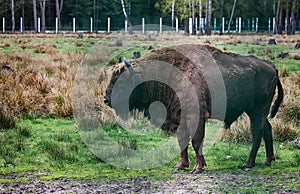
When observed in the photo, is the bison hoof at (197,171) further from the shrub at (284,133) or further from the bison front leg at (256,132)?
the shrub at (284,133)

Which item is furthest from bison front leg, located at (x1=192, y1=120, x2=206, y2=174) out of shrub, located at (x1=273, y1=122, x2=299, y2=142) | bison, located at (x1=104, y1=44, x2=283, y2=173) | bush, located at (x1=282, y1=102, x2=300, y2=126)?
bush, located at (x1=282, y1=102, x2=300, y2=126)

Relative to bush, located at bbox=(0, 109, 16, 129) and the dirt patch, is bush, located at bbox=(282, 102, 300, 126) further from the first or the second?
bush, located at bbox=(0, 109, 16, 129)

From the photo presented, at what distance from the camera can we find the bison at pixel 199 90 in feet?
24.7

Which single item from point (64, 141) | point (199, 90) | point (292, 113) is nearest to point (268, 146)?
point (199, 90)

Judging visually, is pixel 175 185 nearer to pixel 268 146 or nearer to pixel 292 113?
A: pixel 268 146

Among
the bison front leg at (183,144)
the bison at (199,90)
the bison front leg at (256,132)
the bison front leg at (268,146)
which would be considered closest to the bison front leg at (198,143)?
the bison at (199,90)

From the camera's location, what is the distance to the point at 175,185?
683cm

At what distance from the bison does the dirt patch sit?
51 centimetres

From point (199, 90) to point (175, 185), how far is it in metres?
1.41

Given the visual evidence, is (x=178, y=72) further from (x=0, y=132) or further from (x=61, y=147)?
(x=0, y=132)

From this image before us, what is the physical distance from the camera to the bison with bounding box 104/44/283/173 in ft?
24.7

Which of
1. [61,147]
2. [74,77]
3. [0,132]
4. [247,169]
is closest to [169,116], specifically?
[247,169]

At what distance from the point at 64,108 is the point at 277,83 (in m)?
5.26

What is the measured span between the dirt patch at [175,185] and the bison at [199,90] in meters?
0.51
